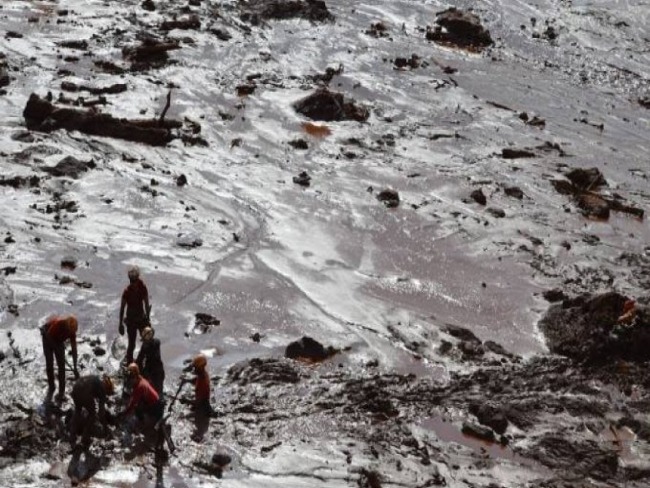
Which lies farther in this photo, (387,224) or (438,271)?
(387,224)

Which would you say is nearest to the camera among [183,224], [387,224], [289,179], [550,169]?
[183,224]

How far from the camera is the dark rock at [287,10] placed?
27547 millimetres

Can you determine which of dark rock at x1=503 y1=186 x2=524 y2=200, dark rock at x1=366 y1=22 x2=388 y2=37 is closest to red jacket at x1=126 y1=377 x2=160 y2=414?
dark rock at x1=503 y1=186 x2=524 y2=200

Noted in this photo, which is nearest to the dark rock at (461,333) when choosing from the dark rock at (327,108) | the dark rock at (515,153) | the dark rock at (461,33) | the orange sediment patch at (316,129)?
the dark rock at (515,153)

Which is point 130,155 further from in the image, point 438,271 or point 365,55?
point 365,55

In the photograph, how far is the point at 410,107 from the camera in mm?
22141

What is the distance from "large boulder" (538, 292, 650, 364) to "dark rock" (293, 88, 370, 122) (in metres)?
9.52

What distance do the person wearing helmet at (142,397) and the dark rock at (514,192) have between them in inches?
438

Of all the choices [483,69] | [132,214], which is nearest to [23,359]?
[132,214]

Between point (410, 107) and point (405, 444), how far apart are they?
13.5 metres

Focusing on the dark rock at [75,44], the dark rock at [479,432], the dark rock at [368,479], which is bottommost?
the dark rock at [368,479]

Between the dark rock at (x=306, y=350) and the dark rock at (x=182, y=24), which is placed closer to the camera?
the dark rock at (x=306, y=350)

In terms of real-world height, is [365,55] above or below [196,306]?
above

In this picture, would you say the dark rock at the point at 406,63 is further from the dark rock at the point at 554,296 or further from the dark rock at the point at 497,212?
the dark rock at the point at 554,296
